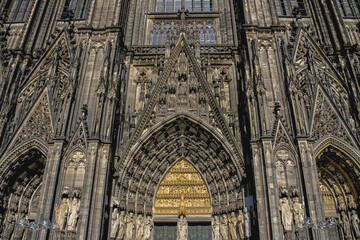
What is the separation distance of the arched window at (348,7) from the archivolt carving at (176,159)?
11581mm

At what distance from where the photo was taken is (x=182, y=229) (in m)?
15.2

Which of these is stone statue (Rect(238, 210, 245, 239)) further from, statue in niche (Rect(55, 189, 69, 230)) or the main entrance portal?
statue in niche (Rect(55, 189, 69, 230))

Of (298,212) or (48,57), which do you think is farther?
(48,57)

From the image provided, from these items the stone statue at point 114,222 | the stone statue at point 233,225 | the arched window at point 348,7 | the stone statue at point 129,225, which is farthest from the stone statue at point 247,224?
the arched window at point 348,7

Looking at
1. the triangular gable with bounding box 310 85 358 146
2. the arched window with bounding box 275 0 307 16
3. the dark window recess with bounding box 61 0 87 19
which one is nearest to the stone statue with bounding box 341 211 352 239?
the triangular gable with bounding box 310 85 358 146

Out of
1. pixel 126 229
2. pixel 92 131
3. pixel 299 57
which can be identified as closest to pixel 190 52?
pixel 299 57

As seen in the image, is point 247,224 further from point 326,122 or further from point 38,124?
point 38,124

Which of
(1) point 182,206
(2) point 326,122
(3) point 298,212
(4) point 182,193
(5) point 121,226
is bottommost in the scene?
(5) point 121,226

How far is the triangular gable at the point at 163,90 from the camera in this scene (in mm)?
15223

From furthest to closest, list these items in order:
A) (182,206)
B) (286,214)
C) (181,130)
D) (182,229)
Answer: (181,130), (182,206), (182,229), (286,214)

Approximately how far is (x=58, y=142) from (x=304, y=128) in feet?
31.2

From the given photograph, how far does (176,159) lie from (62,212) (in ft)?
20.2

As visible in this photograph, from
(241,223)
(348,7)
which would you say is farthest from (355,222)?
(348,7)

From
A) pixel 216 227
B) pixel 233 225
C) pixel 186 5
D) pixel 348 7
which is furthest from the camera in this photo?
pixel 186 5
